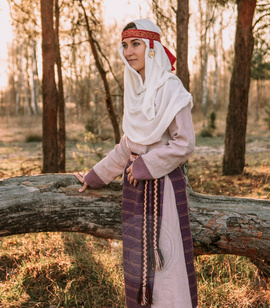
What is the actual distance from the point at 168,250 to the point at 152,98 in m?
1.02

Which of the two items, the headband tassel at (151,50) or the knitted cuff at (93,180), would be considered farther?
the knitted cuff at (93,180)

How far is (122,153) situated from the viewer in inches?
104

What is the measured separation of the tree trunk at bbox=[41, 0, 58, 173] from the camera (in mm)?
5754

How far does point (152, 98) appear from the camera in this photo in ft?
7.38

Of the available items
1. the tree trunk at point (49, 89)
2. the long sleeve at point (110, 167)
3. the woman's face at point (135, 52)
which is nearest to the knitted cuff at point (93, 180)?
the long sleeve at point (110, 167)

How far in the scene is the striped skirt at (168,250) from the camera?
7.28 feet

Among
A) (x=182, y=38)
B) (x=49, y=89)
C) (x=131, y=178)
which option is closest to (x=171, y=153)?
(x=131, y=178)

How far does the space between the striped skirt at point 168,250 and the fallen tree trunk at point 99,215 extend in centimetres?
45

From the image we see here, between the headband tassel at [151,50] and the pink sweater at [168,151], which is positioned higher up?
the headband tassel at [151,50]

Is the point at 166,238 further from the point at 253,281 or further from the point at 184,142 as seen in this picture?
the point at 253,281

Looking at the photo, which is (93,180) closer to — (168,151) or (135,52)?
(168,151)

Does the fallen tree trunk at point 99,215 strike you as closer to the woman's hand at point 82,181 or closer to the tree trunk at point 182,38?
the woman's hand at point 82,181

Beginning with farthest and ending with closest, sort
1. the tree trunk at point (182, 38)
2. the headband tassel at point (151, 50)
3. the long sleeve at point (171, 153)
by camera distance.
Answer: the tree trunk at point (182, 38)
the headband tassel at point (151, 50)
the long sleeve at point (171, 153)

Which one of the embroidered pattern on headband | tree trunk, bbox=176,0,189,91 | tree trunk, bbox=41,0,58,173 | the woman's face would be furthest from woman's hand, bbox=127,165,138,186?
tree trunk, bbox=41,0,58,173
